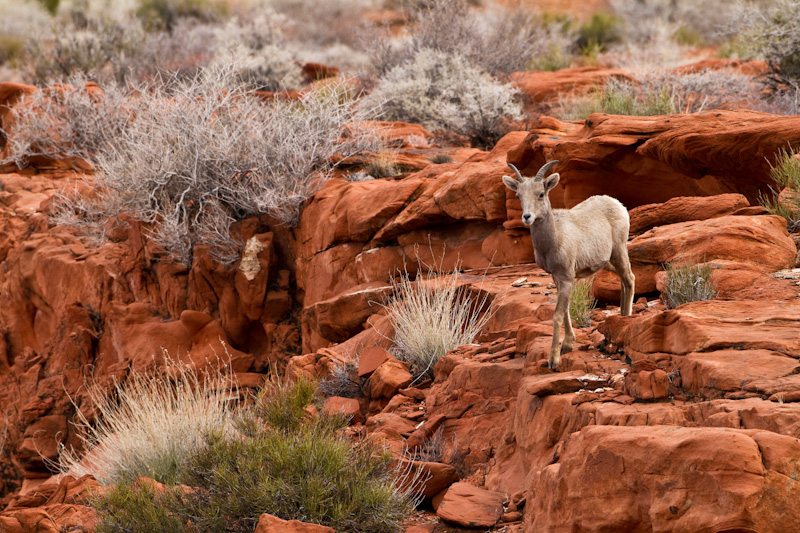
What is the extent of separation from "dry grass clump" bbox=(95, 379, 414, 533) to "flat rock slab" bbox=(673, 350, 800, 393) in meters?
2.22

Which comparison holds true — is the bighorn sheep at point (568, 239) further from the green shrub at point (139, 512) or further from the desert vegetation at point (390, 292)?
the green shrub at point (139, 512)

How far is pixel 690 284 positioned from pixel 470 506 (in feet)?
8.95

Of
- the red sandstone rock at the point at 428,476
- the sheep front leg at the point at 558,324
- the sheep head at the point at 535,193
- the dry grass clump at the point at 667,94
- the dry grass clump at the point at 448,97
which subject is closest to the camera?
the sheep front leg at the point at 558,324

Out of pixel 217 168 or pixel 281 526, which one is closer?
pixel 281 526

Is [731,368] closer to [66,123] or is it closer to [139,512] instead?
[139,512]

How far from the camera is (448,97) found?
18484 mm

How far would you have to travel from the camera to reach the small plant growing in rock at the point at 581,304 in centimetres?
744

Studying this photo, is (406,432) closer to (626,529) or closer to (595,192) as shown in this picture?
(626,529)

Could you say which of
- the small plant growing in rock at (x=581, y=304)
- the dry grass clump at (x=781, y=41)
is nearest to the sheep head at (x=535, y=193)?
the small plant growing in rock at (x=581, y=304)

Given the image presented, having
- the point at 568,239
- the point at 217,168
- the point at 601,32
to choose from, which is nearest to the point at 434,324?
the point at 568,239

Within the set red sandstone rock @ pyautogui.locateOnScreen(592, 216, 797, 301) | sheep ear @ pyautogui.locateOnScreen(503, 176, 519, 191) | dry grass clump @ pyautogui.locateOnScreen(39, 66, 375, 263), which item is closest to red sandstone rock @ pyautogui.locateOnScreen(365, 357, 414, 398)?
red sandstone rock @ pyautogui.locateOnScreen(592, 216, 797, 301)

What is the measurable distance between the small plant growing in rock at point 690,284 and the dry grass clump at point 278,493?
2818 mm

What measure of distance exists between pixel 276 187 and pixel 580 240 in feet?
24.7

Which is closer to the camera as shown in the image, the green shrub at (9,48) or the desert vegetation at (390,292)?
the desert vegetation at (390,292)
